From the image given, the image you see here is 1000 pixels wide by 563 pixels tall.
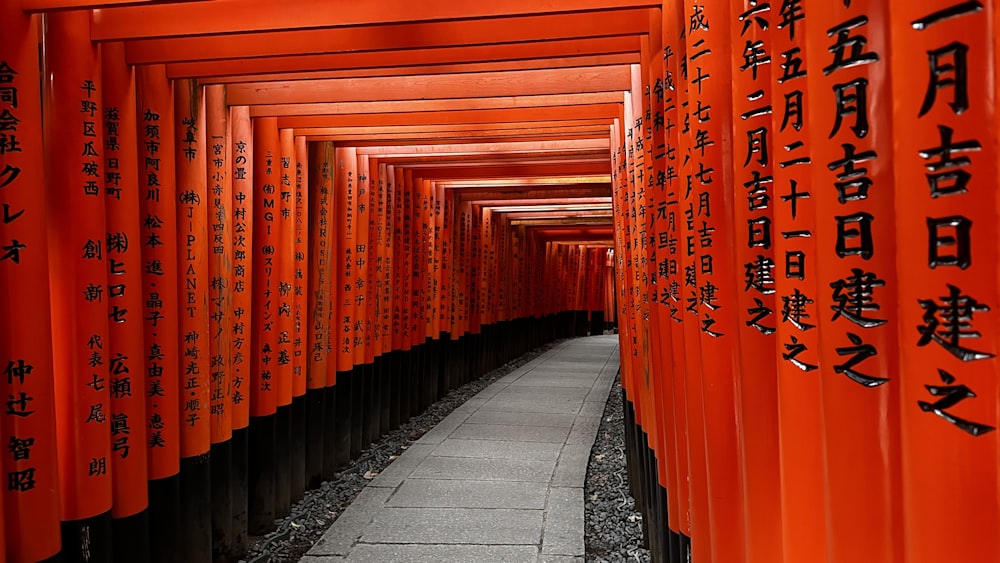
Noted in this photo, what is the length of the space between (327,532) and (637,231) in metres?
3.08

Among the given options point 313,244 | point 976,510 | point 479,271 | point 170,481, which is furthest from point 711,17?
point 479,271

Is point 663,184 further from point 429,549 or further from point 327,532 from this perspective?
point 327,532

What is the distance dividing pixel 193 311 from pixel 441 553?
7.23ft


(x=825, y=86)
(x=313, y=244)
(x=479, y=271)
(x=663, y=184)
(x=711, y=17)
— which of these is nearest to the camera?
(x=825, y=86)

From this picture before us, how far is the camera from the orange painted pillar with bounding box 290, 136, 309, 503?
6.07m

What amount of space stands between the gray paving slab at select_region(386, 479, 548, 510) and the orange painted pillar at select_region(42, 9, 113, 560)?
2807 mm

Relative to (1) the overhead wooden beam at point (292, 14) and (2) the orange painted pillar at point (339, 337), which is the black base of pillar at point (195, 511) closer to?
(2) the orange painted pillar at point (339, 337)

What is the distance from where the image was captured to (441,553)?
4.88 meters

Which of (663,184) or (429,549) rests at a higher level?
(663,184)

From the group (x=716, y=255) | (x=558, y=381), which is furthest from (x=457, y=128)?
(x=558, y=381)

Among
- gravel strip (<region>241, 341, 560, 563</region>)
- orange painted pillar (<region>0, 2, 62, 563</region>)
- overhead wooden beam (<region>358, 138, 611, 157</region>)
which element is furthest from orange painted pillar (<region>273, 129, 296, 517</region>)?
orange painted pillar (<region>0, 2, 62, 563</region>)

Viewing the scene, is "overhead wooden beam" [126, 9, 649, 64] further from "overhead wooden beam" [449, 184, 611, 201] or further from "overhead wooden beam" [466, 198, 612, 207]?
"overhead wooden beam" [466, 198, 612, 207]

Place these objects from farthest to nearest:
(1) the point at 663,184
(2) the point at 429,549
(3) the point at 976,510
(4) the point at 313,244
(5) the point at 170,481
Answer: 1. (4) the point at 313,244
2. (2) the point at 429,549
3. (5) the point at 170,481
4. (1) the point at 663,184
5. (3) the point at 976,510

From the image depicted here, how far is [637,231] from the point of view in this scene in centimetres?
440
